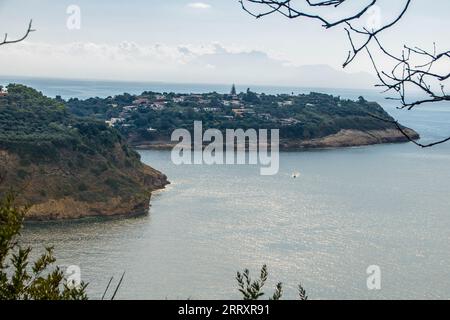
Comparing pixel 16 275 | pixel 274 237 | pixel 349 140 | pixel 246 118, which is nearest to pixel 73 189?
pixel 274 237

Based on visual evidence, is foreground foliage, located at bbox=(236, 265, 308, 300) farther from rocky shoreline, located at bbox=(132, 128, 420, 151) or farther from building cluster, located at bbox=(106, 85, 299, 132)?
building cluster, located at bbox=(106, 85, 299, 132)

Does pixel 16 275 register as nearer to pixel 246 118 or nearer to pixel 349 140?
pixel 349 140

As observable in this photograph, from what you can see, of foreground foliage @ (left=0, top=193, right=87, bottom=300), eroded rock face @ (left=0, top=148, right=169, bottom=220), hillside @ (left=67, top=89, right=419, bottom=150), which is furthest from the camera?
hillside @ (left=67, top=89, right=419, bottom=150)

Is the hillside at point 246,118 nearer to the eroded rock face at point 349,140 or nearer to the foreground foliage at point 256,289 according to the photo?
the eroded rock face at point 349,140

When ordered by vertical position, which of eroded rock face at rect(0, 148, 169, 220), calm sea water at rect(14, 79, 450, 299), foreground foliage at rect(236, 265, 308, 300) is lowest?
calm sea water at rect(14, 79, 450, 299)

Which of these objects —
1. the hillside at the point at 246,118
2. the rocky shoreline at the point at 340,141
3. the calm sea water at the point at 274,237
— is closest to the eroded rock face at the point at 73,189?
the calm sea water at the point at 274,237

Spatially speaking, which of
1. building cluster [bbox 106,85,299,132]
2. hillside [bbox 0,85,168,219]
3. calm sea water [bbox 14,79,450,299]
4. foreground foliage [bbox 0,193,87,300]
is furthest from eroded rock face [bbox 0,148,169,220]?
foreground foliage [bbox 0,193,87,300]
